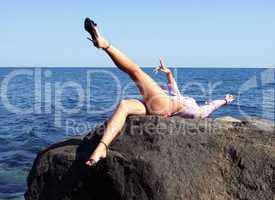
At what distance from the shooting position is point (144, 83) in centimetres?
602

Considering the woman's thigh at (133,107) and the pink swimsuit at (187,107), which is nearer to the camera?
the woman's thigh at (133,107)

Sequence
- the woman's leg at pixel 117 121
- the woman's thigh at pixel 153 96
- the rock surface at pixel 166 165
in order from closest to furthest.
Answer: the rock surface at pixel 166 165
the woman's leg at pixel 117 121
the woman's thigh at pixel 153 96

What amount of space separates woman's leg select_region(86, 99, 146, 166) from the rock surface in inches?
3.8

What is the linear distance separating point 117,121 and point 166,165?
0.93m

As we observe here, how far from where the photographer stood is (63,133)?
46.1ft

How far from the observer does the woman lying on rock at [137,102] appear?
5.60m

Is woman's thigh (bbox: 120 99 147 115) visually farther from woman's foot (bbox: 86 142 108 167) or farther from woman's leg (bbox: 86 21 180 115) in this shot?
woman's foot (bbox: 86 142 108 167)

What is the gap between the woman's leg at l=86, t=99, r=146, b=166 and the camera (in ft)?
17.7

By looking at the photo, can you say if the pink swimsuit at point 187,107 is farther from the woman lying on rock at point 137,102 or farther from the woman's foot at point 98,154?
the woman's foot at point 98,154

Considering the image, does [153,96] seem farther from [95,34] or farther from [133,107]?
[95,34]

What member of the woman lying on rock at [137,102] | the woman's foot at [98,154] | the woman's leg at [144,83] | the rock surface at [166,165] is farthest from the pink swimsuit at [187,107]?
the woman's foot at [98,154]

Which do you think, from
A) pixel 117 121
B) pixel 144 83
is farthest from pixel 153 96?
pixel 117 121

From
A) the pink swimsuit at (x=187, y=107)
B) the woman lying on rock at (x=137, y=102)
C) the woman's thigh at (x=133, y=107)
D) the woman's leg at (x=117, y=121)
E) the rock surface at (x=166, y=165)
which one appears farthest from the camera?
the pink swimsuit at (x=187, y=107)

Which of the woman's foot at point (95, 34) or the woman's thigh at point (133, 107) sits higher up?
the woman's foot at point (95, 34)
